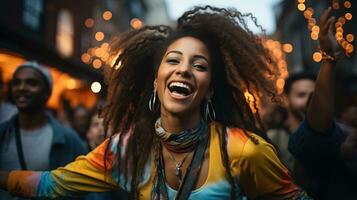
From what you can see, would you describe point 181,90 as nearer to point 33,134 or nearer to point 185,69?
point 185,69

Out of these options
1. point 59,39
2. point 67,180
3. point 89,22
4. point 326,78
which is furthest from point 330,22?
point 89,22

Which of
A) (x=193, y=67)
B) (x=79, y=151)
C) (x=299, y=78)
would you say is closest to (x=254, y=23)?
(x=193, y=67)

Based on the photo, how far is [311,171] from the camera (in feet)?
10.2

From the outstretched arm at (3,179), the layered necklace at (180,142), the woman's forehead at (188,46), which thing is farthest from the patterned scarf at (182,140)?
the outstretched arm at (3,179)

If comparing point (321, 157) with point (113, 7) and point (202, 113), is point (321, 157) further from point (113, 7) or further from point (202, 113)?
point (113, 7)

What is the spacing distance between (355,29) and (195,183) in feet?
69.1

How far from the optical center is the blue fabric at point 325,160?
288 centimetres

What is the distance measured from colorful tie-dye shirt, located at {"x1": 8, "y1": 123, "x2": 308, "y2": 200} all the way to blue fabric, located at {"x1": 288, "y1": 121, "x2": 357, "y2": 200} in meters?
0.41

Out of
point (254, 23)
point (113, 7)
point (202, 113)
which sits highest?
point (113, 7)

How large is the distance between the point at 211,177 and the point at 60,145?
75.9 inches

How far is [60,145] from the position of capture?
13.3 ft

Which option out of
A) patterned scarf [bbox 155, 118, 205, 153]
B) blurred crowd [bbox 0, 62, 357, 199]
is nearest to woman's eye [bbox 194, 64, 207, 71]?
patterned scarf [bbox 155, 118, 205, 153]

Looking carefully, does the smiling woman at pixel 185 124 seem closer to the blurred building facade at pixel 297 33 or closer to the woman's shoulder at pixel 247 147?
the woman's shoulder at pixel 247 147

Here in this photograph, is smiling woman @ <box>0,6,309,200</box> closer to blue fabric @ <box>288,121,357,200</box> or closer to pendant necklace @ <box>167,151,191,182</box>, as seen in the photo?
pendant necklace @ <box>167,151,191,182</box>
